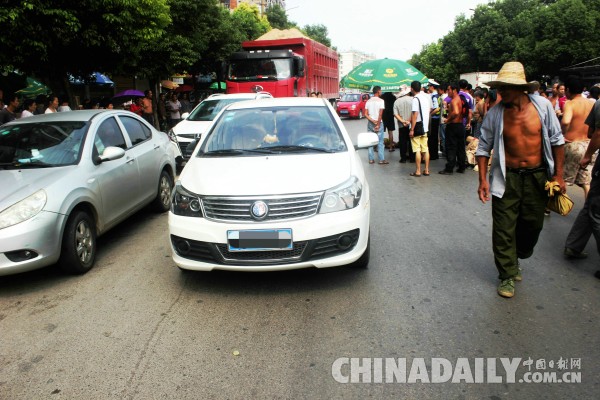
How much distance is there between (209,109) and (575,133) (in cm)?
829

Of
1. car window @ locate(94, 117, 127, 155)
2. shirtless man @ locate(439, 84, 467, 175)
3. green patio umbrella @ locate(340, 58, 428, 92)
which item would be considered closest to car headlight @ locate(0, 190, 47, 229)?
car window @ locate(94, 117, 127, 155)

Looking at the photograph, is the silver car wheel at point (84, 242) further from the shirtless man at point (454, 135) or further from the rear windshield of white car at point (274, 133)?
the shirtless man at point (454, 135)

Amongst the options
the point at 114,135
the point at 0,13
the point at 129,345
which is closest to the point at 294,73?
the point at 0,13

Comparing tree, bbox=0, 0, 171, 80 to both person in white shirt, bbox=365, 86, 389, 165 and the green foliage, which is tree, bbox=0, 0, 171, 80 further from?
the green foliage

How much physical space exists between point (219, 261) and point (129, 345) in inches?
35.9

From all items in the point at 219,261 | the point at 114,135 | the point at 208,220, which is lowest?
the point at 219,261

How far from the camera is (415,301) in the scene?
391cm

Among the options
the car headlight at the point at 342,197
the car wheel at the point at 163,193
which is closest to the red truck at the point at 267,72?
the car wheel at the point at 163,193

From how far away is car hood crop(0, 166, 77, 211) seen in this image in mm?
4234

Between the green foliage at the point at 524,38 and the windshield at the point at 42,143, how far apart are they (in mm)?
36390

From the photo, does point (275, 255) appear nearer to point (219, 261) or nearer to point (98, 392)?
point (219, 261)

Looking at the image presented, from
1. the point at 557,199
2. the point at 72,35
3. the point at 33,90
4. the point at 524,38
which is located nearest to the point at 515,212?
the point at 557,199

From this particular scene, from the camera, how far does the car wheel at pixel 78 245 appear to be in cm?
450

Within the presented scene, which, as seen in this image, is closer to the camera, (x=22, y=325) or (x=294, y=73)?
(x=22, y=325)
